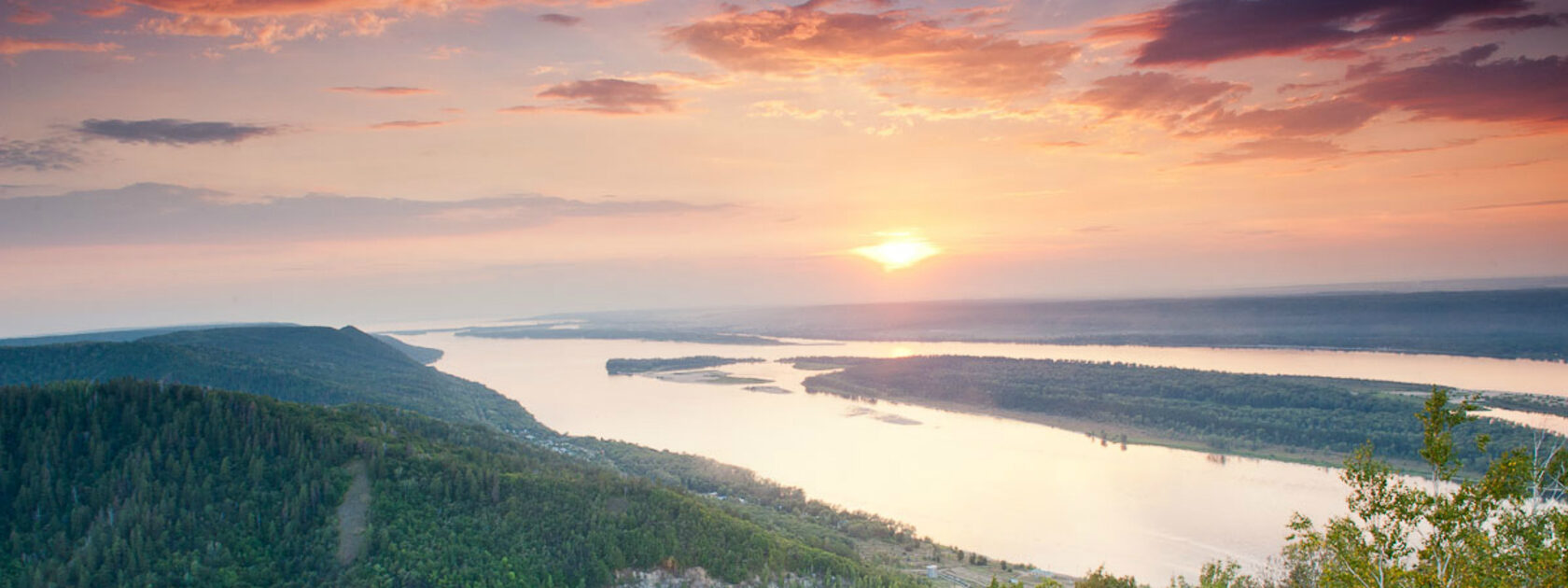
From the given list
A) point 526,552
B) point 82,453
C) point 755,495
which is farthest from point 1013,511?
point 82,453

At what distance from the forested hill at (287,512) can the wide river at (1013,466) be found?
14876mm

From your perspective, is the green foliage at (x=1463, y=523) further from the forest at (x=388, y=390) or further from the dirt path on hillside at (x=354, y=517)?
the dirt path on hillside at (x=354, y=517)

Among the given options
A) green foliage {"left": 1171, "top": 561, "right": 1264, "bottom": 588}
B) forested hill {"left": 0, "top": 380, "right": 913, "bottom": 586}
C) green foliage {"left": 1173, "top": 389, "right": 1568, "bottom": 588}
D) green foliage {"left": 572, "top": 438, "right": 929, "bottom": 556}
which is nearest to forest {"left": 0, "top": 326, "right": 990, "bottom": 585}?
green foliage {"left": 572, "top": 438, "right": 929, "bottom": 556}

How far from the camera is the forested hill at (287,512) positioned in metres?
27.2

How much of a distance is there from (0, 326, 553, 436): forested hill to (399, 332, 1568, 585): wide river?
23.9 feet

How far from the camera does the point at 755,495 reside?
48.4 metres

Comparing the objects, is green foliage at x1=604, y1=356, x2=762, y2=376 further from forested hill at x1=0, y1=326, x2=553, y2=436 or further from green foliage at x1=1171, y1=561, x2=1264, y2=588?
green foliage at x1=1171, y1=561, x2=1264, y2=588

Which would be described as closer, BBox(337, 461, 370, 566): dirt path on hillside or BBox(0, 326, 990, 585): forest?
BBox(337, 461, 370, 566): dirt path on hillside

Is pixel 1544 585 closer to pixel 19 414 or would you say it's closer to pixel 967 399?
pixel 19 414

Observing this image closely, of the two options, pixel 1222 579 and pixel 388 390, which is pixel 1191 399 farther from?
pixel 388 390

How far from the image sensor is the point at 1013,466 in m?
57.8

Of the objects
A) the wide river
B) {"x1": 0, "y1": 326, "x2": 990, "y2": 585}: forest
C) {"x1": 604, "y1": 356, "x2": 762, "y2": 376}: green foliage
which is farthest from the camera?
{"x1": 604, "y1": 356, "x2": 762, "y2": 376}: green foliage

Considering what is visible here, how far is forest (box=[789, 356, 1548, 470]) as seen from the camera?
59594 millimetres

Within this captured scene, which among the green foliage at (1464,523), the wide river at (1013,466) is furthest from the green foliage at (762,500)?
the green foliage at (1464,523)
